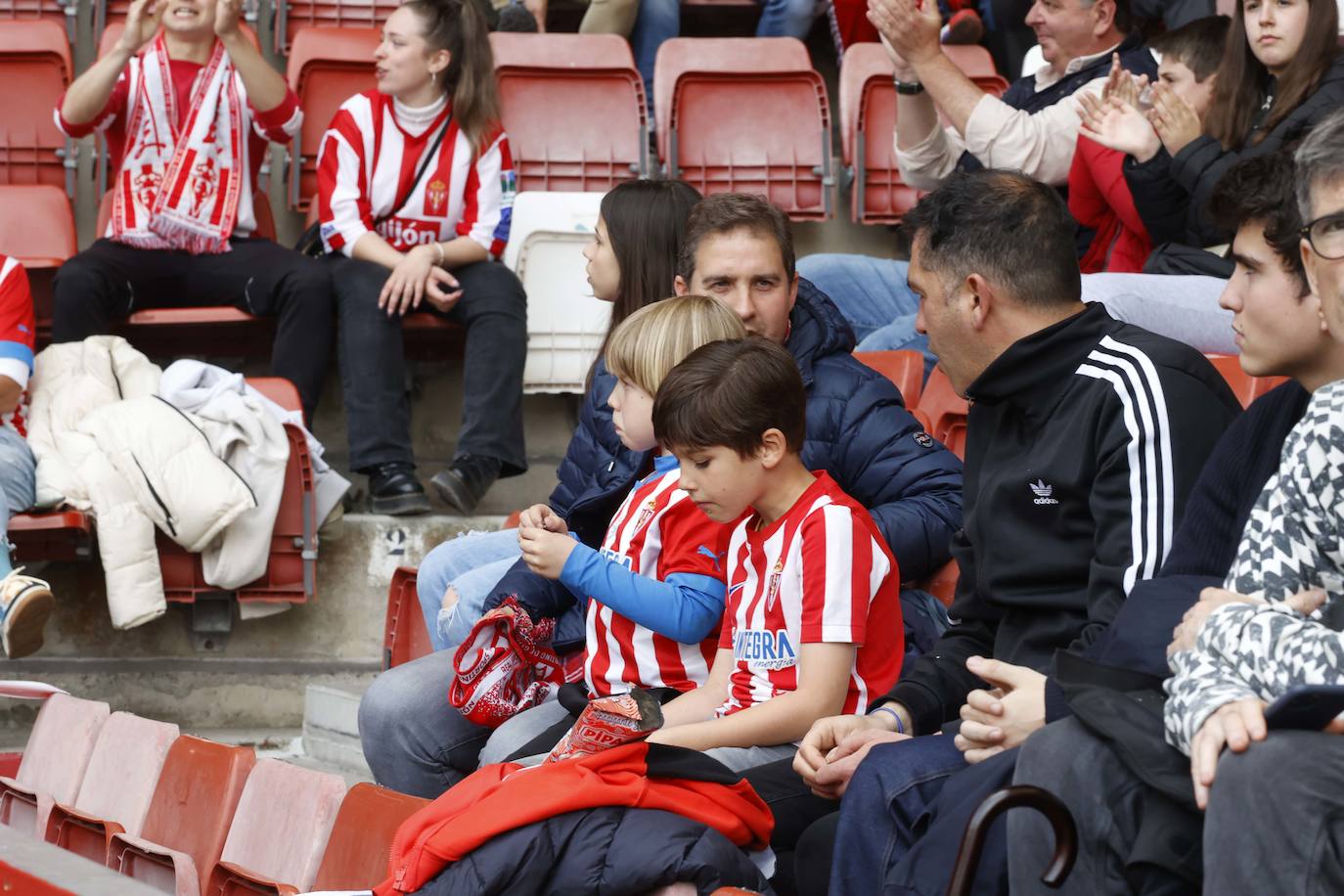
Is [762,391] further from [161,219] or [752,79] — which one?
[752,79]

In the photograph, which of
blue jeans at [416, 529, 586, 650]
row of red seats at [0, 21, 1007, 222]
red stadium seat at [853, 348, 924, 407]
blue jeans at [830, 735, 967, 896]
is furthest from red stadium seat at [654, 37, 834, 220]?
blue jeans at [830, 735, 967, 896]

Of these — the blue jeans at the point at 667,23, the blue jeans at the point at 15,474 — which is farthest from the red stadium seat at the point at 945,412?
the blue jeans at the point at 667,23

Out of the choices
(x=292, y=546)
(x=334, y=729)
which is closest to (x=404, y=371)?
(x=292, y=546)

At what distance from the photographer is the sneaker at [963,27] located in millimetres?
5477

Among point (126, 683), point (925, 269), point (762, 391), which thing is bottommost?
point (126, 683)

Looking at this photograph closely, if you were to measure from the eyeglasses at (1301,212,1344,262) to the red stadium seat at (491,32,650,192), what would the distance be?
3.42 meters

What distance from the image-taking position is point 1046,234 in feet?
7.07

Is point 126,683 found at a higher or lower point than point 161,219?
lower

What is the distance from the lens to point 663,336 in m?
2.52

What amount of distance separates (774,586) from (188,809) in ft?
3.69

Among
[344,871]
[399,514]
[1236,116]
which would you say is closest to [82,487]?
[399,514]

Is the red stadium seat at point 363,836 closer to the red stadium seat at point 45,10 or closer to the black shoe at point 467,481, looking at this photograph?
the black shoe at point 467,481

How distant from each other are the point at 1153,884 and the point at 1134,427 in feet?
2.10

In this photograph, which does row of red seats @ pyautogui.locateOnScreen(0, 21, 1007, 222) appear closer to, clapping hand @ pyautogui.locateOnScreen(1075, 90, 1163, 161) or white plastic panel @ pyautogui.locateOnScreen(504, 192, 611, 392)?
white plastic panel @ pyautogui.locateOnScreen(504, 192, 611, 392)
